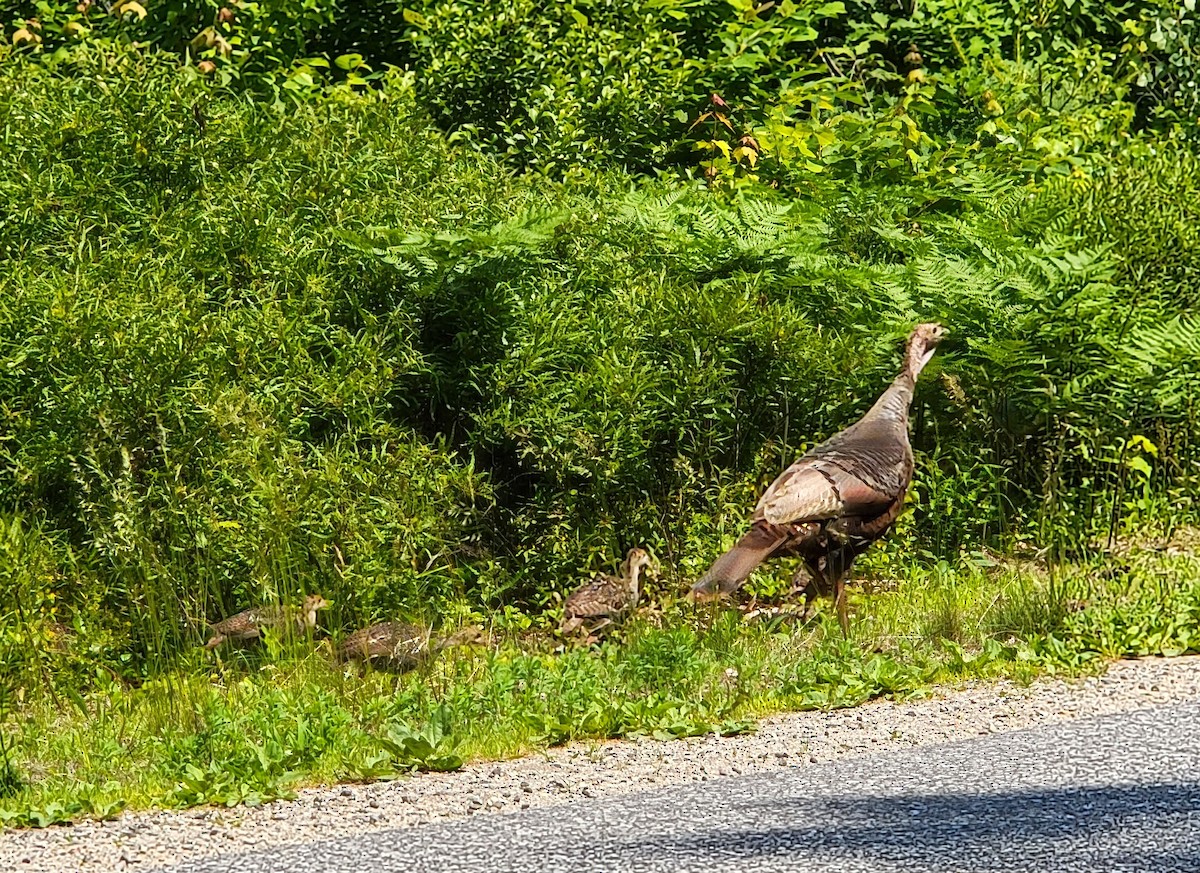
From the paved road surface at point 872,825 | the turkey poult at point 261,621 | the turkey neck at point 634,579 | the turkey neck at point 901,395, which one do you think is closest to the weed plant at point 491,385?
the turkey poult at point 261,621

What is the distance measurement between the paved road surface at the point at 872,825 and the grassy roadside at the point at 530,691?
0.80 meters

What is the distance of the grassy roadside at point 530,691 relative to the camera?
6.18 metres

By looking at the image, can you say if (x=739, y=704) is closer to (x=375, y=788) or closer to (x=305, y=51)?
(x=375, y=788)

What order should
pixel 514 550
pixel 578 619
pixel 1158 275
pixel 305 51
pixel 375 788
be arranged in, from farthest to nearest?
pixel 305 51, pixel 1158 275, pixel 514 550, pixel 578 619, pixel 375 788

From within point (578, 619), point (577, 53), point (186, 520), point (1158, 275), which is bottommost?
point (578, 619)

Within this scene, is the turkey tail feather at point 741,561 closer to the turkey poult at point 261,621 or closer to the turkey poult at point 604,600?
the turkey poult at point 604,600

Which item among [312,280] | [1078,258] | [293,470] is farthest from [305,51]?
[1078,258]

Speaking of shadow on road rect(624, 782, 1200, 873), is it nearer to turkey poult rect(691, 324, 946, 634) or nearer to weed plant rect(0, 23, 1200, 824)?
weed plant rect(0, 23, 1200, 824)

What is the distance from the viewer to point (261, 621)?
8.63m

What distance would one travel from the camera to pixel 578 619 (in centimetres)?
900

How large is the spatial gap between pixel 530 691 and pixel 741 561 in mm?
1662

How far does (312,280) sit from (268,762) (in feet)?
15.4

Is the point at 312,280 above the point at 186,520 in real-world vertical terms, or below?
above

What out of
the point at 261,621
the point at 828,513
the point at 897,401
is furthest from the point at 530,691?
the point at 897,401
